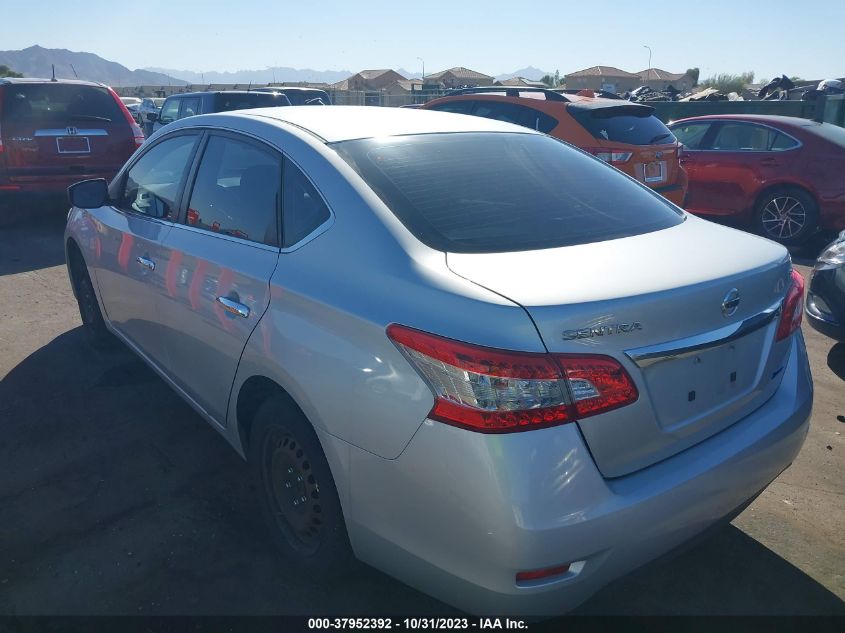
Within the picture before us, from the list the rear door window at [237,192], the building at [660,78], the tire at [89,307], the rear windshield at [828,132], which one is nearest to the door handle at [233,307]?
the rear door window at [237,192]

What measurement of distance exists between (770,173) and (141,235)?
7.50m

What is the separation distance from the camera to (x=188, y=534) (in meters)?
3.02

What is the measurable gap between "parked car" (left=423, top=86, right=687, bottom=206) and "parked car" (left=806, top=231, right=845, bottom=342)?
8.12 feet

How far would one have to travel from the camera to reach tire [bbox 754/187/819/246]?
8156mm

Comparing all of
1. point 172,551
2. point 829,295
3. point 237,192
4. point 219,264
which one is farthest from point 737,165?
point 172,551

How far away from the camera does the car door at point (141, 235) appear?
11.5 ft

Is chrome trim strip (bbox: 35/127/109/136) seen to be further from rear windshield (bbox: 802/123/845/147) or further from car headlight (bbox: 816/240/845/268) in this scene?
rear windshield (bbox: 802/123/845/147)

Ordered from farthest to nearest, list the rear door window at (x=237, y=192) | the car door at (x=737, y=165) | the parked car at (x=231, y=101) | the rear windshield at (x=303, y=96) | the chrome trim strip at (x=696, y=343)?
the rear windshield at (x=303, y=96) → the parked car at (x=231, y=101) → the car door at (x=737, y=165) → the rear door window at (x=237, y=192) → the chrome trim strip at (x=696, y=343)

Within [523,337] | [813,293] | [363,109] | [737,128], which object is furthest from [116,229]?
[737,128]

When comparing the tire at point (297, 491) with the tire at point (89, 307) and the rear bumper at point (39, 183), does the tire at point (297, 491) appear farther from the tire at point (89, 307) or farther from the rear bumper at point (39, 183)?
the rear bumper at point (39, 183)

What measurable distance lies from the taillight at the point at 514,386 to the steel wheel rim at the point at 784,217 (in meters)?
7.56

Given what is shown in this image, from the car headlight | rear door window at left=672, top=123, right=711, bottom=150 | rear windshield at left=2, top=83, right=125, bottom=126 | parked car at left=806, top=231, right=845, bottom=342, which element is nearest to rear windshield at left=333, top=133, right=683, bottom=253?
parked car at left=806, top=231, right=845, bottom=342

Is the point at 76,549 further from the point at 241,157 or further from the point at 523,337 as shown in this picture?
the point at 523,337

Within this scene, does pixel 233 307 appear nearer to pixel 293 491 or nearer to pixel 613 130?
pixel 293 491
